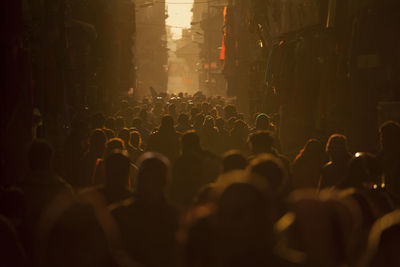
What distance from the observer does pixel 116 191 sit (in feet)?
21.5

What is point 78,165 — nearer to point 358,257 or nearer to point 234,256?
point 358,257

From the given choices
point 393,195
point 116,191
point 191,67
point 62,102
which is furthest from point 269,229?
point 191,67

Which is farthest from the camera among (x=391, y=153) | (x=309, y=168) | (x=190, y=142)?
(x=391, y=153)

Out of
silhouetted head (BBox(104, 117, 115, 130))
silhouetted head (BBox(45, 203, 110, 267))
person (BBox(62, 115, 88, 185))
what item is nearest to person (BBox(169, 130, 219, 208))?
person (BBox(62, 115, 88, 185))

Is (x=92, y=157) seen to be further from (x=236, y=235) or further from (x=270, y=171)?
(x=236, y=235)

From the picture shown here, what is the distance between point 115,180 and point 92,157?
3.99m

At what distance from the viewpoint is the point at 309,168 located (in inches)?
372

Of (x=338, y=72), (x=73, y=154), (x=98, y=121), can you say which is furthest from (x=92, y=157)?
(x=338, y=72)

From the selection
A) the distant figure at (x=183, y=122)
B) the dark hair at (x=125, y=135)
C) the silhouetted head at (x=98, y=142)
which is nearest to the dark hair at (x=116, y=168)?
the silhouetted head at (x=98, y=142)

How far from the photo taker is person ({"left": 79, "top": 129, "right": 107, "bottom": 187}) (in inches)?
407

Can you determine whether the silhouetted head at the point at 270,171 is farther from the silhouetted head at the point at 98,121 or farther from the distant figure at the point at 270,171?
the silhouetted head at the point at 98,121

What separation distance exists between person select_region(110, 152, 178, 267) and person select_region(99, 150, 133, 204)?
3.95 feet

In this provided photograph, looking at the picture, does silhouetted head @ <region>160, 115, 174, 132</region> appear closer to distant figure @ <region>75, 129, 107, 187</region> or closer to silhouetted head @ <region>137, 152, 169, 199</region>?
distant figure @ <region>75, 129, 107, 187</region>

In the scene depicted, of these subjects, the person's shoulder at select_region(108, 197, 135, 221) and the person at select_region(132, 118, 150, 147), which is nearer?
the person's shoulder at select_region(108, 197, 135, 221)
